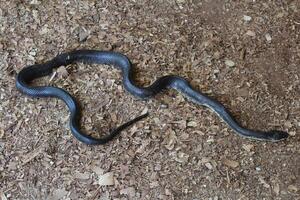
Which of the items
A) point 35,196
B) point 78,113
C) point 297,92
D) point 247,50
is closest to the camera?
point 35,196

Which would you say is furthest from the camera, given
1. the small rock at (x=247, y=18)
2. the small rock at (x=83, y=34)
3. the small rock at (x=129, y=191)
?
the small rock at (x=247, y=18)

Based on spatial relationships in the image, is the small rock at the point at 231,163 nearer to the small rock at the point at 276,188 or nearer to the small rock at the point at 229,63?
the small rock at the point at 276,188

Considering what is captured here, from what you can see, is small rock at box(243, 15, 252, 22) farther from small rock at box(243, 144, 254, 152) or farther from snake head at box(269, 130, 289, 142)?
small rock at box(243, 144, 254, 152)

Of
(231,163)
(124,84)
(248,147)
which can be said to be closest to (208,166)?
(231,163)

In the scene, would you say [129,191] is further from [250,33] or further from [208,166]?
[250,33]

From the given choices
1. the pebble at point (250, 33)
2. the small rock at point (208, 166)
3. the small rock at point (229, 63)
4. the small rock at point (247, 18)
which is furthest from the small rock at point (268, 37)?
the small rock at point (208, 166)

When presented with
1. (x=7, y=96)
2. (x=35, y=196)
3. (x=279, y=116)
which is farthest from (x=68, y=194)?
(x=279, y=116)

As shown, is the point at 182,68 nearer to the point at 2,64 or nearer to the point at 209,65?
the point at 209,65
